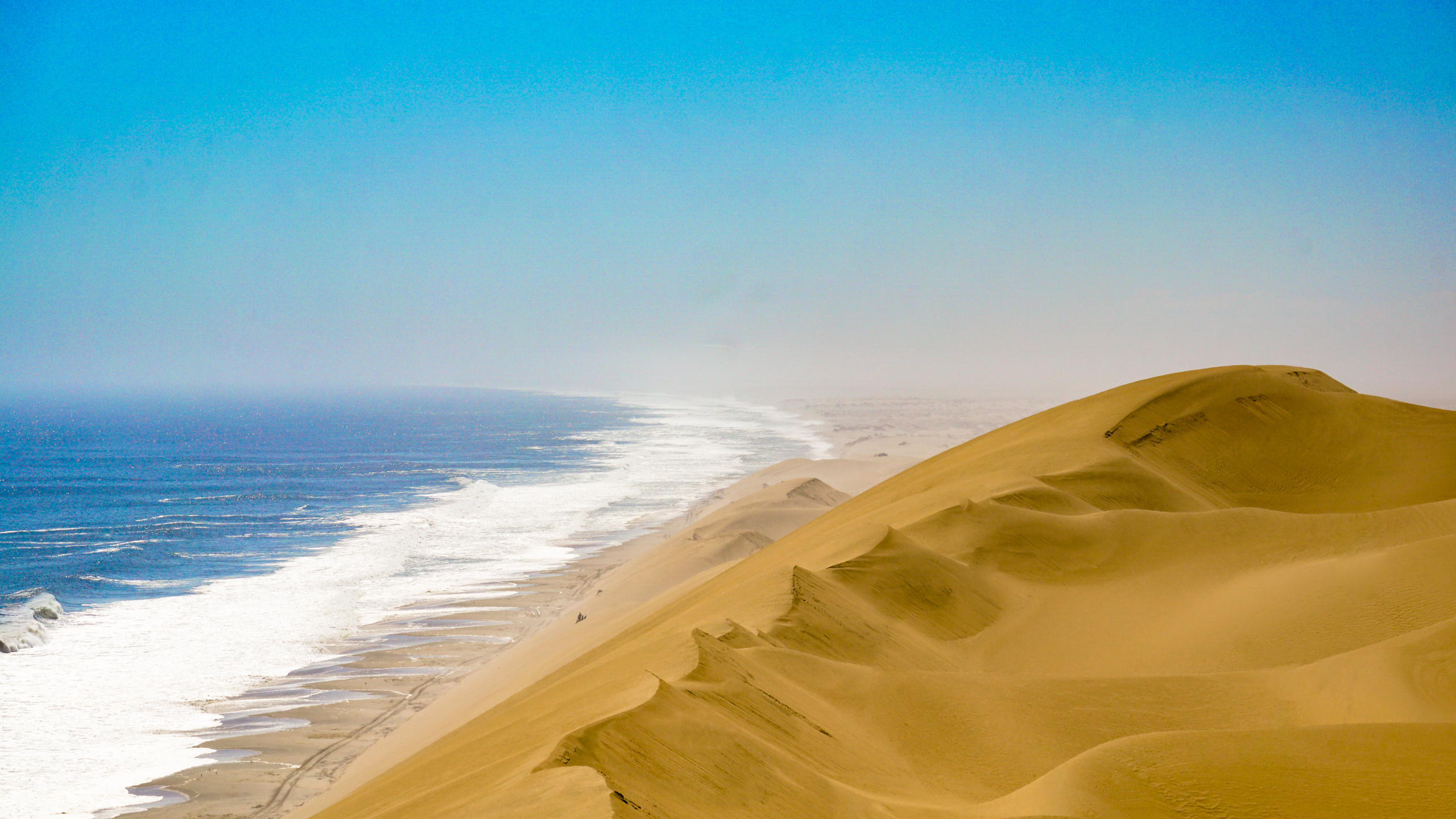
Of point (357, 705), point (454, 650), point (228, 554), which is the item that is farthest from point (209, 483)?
point (357, 705)

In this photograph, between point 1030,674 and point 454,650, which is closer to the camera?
point 1030,674

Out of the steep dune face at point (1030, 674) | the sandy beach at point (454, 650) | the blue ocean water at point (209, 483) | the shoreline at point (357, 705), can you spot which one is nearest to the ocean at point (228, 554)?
the blue ocean water at point (209, 483)

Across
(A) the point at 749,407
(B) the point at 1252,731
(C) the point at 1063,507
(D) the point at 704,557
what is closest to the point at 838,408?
(A) the point at 749,407

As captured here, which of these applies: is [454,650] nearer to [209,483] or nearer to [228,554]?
[228,554]

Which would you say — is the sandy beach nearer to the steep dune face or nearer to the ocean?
the ocean

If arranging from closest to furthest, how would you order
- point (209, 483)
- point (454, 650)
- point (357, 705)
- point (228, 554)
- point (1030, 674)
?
point (1030, 674) < point (357, 705) < point (454, 650) < point (228, 554) < point (209, 483)
